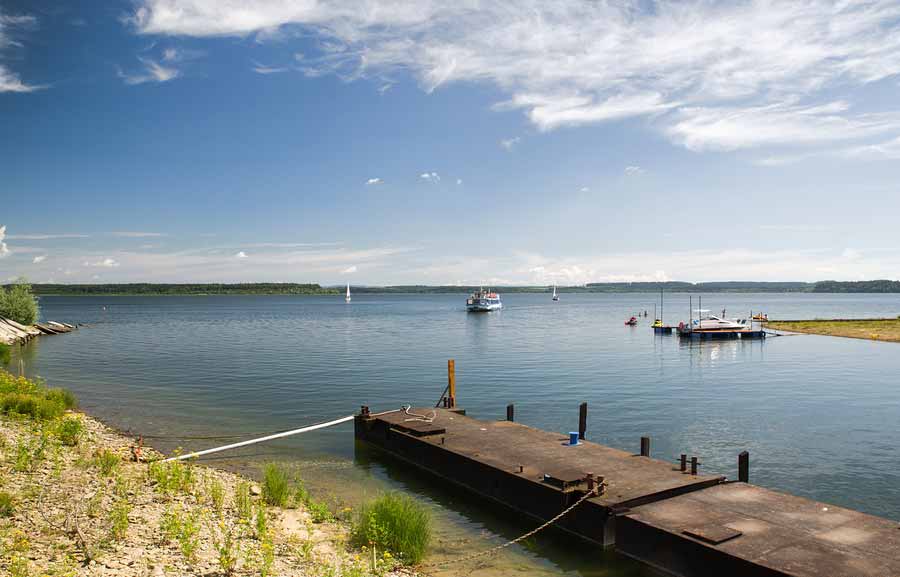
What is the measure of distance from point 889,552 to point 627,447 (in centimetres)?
1272

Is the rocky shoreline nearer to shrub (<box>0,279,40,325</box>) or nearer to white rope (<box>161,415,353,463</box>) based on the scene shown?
white rope (<box>161,415,353,463</box>)

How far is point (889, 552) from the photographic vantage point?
11.8 meters

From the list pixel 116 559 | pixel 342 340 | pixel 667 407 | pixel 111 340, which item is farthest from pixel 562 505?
pixel 111 340

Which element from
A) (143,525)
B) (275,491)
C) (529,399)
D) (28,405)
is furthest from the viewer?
(529,399)

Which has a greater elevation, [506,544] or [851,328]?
[851,328]

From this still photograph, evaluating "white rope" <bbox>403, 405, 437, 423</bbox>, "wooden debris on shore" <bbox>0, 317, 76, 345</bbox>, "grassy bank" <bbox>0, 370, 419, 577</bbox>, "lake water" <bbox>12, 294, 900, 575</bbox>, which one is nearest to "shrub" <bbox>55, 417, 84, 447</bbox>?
"grassy bank" <bbox>0, 370, 419, 577</bbox>

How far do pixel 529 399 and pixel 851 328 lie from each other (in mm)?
72542

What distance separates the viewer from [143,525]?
12.5 meters

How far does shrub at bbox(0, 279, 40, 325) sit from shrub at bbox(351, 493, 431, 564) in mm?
87017

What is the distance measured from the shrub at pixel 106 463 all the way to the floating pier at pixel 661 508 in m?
9.21

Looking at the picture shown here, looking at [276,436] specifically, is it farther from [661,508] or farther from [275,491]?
[661,508]

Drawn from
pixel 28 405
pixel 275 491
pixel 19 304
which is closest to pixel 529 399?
pixel 275 491

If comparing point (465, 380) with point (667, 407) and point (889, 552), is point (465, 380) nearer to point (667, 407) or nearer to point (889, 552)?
point (667, 407)

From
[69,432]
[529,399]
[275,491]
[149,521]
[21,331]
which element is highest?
[69,432]
